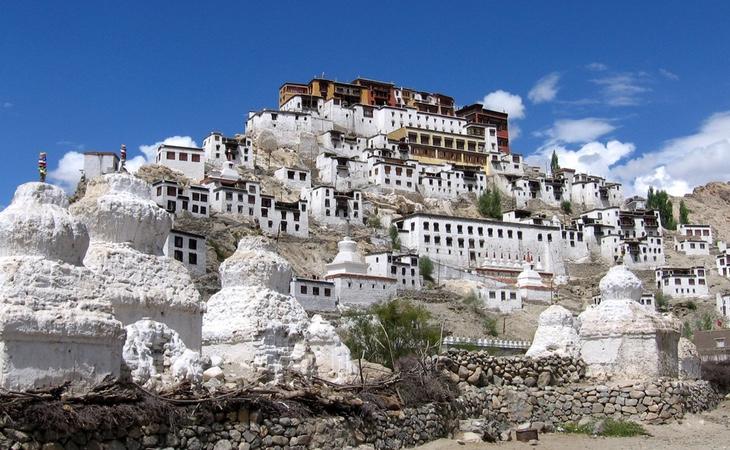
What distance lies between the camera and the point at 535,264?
297 ft

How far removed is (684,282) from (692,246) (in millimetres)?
18360

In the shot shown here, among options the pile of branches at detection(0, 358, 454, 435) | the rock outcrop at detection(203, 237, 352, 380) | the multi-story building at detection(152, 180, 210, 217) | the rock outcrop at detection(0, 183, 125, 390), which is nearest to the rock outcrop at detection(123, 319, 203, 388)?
the pile of branches at detection(0, 358, 454, 435)

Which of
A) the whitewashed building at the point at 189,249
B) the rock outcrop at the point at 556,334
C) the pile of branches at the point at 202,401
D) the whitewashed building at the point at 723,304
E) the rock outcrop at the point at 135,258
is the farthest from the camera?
the whitewashed building at the point at 723,304

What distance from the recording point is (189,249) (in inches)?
2489

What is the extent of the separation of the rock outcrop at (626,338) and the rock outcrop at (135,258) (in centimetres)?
1058

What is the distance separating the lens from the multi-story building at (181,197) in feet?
242

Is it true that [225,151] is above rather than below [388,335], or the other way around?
above

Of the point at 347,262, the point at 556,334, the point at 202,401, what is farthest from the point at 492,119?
the point at 202,401

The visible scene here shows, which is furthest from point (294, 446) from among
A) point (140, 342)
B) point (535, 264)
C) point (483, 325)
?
point (535, 264)

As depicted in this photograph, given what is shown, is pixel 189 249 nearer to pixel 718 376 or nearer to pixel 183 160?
pixel 183 160

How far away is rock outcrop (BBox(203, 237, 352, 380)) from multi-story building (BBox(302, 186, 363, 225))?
66.2 metres

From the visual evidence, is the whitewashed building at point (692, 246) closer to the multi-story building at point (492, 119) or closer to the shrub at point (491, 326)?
the multi-story building at point (492, 119)

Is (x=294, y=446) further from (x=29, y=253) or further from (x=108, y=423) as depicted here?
(x=29, y=253)

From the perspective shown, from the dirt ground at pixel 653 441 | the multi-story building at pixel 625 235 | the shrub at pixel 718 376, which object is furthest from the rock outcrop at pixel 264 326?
the multi-story building at pixel 625 235
